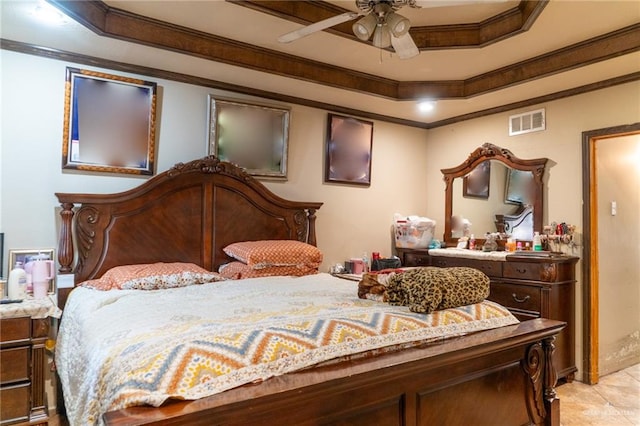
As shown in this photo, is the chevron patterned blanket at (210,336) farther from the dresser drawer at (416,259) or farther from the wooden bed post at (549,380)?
the dresser drawer at (416,259)

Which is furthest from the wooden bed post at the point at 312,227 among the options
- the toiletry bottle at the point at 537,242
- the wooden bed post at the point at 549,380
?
the wooden bed post at the point at 549,380

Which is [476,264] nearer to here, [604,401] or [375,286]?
[604,401]

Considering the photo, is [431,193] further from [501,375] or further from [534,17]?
A: [501,375]

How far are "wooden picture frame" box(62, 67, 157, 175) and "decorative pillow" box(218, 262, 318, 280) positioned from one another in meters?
1.00

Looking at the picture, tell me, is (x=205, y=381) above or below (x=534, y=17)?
below

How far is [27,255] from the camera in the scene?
8.84 feet

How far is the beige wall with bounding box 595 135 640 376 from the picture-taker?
361cm

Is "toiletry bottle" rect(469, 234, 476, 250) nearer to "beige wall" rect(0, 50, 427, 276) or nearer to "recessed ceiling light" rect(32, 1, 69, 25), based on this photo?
"beige wall" rect(0, 50, 427, 276)

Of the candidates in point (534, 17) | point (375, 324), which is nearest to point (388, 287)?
point (375, 324)

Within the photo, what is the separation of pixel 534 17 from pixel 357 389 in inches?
102

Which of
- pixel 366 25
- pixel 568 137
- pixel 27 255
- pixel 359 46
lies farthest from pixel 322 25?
pixel 568 137

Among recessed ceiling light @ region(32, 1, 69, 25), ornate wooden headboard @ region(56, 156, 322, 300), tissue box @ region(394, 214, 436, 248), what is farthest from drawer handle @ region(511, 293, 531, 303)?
recessed ceiling light @ region(32, 1, 69, 25)

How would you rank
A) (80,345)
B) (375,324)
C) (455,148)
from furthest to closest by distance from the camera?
1. (455,148)
2. (80,345)
3. (375,324)

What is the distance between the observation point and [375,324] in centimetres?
160
